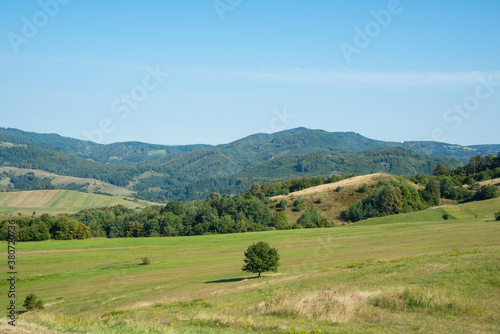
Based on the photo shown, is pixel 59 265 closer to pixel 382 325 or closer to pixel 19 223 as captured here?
pixel 19 223

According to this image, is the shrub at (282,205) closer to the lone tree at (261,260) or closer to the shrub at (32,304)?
the lone tree at (261,260)

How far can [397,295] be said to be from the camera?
948 inches

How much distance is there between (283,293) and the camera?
3019cm

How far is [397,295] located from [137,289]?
104 ft

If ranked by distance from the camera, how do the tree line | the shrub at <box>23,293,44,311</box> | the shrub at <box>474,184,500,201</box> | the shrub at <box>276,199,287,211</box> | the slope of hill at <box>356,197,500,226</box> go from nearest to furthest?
the shrub at <box>23,293,44,311</box>, the slope of hill at <box>356,197,500,226</box>, the shrub at <box>474,184,500,201</box>, the tree line, the shrub at <box>276,199,287,211</box>

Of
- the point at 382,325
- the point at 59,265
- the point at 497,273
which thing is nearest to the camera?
the point at 382,325

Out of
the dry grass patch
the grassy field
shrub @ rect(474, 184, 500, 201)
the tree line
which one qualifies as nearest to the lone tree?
the grassy field

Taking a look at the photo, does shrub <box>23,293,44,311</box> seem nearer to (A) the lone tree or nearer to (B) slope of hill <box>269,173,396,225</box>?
(A) the lone tree

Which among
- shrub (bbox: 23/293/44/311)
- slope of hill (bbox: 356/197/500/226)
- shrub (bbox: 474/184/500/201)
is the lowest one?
shrub (bbox: 23/293/44/311)

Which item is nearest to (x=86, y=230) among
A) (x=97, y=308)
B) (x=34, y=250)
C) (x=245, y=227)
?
(x=34, y=250)

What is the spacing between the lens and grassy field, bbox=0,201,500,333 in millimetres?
20016

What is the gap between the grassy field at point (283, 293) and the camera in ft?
65.7

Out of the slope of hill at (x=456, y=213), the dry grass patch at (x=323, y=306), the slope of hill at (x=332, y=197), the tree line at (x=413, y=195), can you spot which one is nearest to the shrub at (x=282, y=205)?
the slope of hill at (x=332, y=197)

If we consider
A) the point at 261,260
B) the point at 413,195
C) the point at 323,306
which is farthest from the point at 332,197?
the point at 323,306
